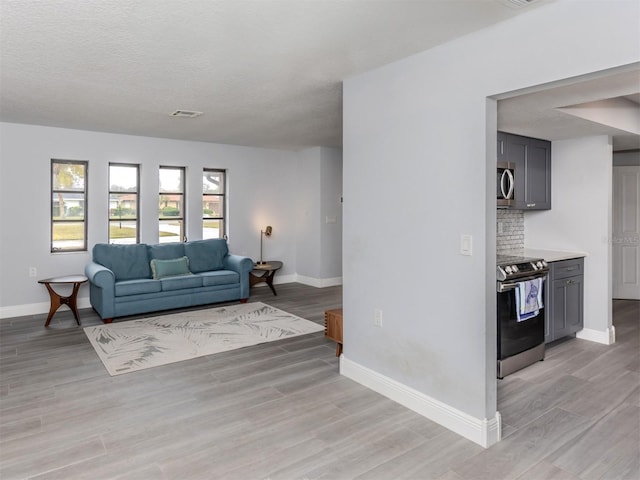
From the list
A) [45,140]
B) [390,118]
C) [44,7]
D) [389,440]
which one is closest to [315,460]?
[389,440]

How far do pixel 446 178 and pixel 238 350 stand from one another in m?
2.69

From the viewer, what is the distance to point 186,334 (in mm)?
4754

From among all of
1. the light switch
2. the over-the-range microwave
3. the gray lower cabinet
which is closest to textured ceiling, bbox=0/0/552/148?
the light switch

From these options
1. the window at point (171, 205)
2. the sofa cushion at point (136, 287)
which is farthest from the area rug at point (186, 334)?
the window at point (171, 205)

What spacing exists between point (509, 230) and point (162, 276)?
4494 millimetres

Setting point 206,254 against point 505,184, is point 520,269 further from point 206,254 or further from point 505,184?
point 206,254

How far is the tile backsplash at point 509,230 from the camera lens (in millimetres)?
4684

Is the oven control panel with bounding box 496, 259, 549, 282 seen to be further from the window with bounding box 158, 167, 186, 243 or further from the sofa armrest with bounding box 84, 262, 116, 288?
the window with bounding box 158, 167, 186, 243

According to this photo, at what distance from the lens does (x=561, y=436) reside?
2.63m

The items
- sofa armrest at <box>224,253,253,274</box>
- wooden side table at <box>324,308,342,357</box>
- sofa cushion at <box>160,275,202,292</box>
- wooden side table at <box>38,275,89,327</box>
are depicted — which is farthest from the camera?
sofa armrest at <box>224,253,253,274</box>

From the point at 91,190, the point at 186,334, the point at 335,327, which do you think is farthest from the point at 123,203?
the point at 335,327

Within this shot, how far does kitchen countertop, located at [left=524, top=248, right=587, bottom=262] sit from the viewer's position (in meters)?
4.22

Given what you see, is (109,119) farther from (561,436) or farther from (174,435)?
(561,436)

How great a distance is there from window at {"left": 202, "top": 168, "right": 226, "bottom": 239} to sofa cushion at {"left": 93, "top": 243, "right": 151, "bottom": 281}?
4.34 feet
